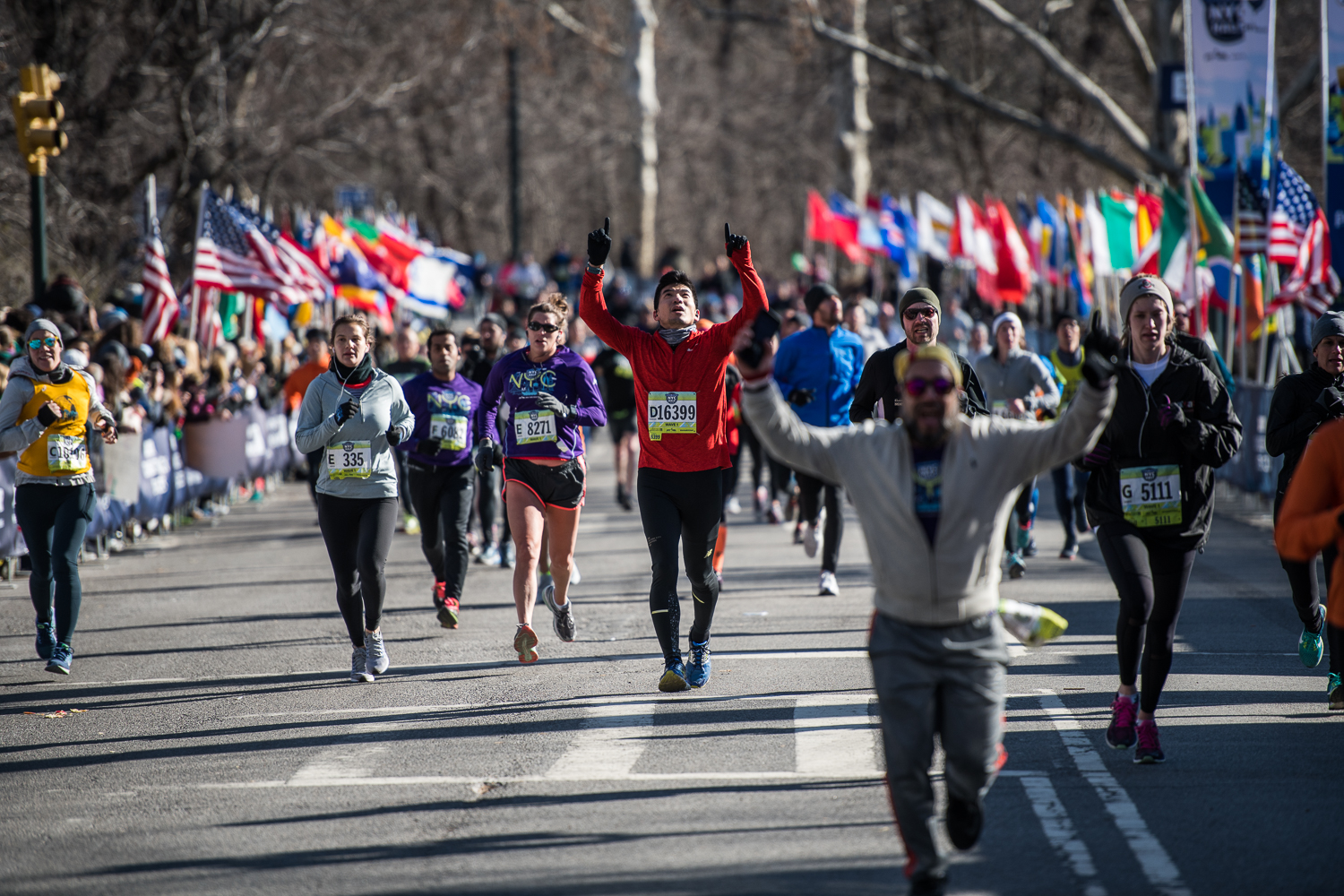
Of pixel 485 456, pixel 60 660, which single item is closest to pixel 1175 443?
pixel 485 456

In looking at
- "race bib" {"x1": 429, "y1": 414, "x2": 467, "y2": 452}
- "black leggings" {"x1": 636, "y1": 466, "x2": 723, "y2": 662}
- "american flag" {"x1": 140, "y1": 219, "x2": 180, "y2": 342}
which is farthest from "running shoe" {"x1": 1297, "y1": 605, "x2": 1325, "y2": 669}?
"american flag" {"x1": 140, "y1": 219, "x2": 180, "y2": 342}

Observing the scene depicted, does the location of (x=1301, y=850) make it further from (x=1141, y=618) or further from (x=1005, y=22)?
(x=1005, y=22)

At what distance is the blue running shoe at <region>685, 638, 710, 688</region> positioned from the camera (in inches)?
317

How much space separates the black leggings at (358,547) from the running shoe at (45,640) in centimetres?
174

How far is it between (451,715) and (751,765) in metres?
1.74

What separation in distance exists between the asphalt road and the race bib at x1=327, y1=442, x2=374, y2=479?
114 centimetres

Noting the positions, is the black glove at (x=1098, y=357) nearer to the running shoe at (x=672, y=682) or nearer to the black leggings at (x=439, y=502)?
the running shoe at (x=672, y=682)

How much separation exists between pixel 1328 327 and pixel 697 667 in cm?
357

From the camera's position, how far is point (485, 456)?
9195 mm

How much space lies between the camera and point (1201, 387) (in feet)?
21.5

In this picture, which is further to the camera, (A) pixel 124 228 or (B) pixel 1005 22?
(B) pixel 1005 22

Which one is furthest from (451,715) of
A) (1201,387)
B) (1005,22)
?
(1005,22)

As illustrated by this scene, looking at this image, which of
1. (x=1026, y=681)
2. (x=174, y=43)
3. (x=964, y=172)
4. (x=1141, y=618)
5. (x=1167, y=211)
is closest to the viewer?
(x=1141, y=618)

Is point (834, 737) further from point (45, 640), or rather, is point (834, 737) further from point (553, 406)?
point (45, 640)
